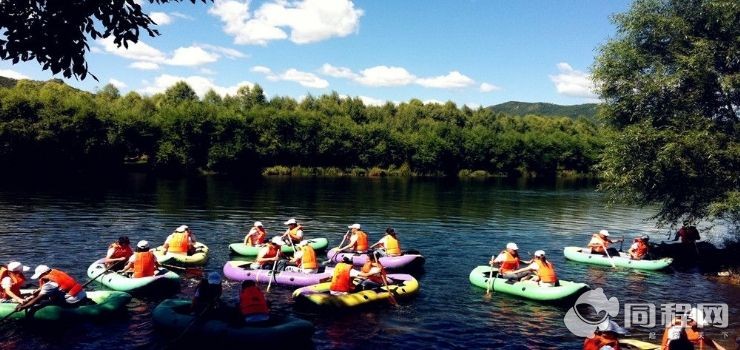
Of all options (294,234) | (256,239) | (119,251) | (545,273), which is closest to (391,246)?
(294,234)

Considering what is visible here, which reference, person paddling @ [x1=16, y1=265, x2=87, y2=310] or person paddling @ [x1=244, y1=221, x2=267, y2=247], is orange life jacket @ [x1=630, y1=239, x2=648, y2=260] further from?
person paddling @ [x1=16, y1=265, x2=87, y2=310]

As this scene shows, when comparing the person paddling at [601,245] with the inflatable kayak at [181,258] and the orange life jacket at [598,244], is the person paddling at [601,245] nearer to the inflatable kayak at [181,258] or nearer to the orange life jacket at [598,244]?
the orange life jacket at [598,244]

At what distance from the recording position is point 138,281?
19.6 m

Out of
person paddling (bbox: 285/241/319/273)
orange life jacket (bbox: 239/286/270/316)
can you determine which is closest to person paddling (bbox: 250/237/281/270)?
person paddling (bbox: 285/241/319/273)

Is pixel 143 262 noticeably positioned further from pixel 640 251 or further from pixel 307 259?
pixel 640 251

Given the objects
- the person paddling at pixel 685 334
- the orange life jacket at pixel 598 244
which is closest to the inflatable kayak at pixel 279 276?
the person paddling at pixel 685 334

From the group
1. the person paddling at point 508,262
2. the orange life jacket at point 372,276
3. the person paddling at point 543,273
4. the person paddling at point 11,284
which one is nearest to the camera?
the person paddling at point 11,284

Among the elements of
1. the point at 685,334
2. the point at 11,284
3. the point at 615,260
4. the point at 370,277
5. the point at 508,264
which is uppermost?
the point at 685,334

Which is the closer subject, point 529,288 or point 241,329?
point 241,329

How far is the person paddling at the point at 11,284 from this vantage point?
16453 millimetres

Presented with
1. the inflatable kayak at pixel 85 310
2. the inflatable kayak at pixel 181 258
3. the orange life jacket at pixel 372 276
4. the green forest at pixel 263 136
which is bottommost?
the inflatable kayak at pixel 85 310

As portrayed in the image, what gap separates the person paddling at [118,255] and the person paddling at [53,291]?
4.14 meters

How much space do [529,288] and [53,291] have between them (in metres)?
15.5

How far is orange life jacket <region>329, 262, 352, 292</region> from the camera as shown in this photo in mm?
19047
